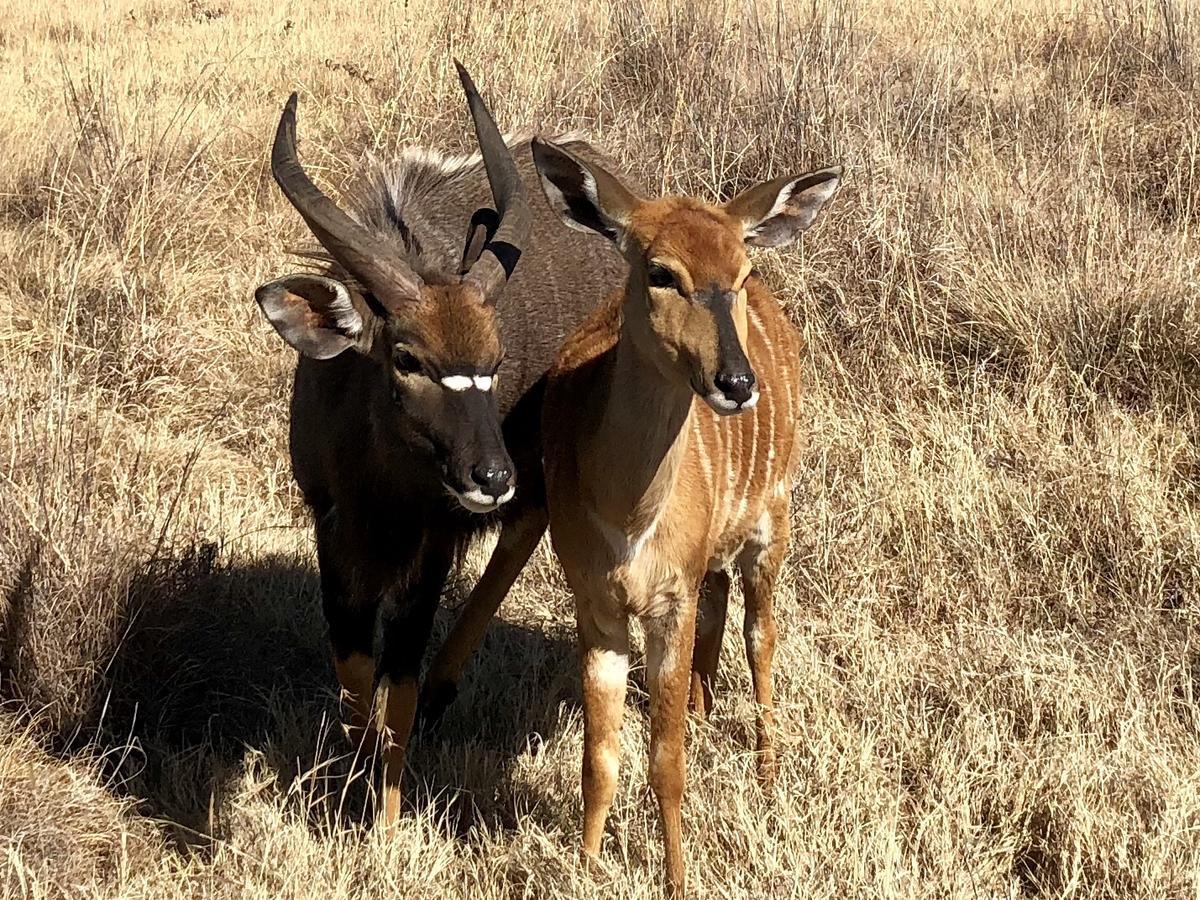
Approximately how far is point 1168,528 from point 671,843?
8.65 ft

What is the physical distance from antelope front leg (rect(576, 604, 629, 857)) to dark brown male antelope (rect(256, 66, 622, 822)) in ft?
1.92

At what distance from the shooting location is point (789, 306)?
723cm

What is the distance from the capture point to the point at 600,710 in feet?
14.3

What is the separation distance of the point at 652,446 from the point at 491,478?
18.4 inches

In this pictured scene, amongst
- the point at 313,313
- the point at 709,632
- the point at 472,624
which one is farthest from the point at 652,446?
the point at 472,624

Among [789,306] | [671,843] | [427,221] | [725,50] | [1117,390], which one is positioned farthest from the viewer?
[725,50]

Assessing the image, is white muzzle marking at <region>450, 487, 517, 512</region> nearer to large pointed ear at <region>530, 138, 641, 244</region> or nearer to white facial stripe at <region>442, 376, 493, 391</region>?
white facial stripe at <region>442, 376, 493, 391</region>

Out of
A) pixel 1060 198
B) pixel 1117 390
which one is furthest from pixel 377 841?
pixel 1060 198

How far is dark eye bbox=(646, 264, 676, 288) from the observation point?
12.9ft

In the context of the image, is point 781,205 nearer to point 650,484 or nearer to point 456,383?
point 650,484

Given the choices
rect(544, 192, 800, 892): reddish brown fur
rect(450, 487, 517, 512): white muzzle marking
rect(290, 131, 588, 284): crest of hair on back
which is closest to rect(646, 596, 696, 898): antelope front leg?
rect(544, 192, 800, 892): reddish brown fur

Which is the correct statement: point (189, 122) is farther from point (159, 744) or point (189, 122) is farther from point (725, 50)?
point (159, 744)

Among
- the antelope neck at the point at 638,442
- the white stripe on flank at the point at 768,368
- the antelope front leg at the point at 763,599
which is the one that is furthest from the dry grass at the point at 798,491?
the antelope neck at the point at 638,442

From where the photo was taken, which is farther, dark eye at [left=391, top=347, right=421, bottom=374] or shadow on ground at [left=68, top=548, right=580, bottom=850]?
shadow on ground at [left=68, top=548, right=580, bottom=850]
